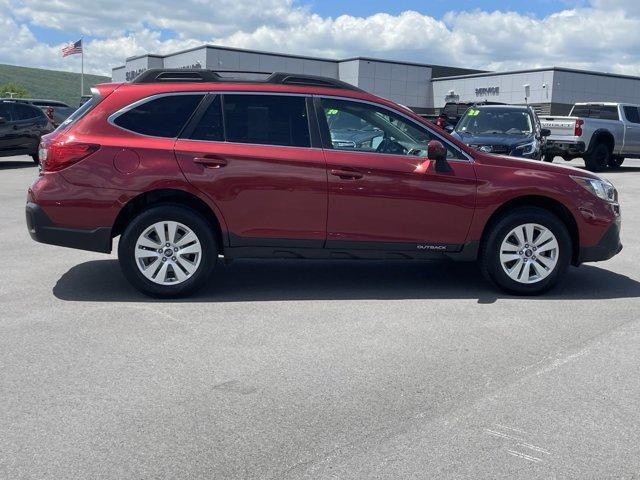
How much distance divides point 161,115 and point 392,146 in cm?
198

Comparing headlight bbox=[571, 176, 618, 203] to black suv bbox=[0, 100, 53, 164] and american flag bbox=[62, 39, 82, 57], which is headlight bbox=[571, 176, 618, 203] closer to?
black suv bbox=[0, 100, 53, 164]

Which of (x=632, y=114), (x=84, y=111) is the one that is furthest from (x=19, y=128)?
(x=632, y=114)

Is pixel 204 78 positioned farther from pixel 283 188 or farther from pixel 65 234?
pixel 65 234

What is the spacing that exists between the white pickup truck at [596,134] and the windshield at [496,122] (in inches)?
205

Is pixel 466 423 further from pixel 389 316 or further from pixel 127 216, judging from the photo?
pixel 127 216

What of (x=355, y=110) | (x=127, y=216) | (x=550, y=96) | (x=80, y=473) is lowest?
(x=80, y=473)

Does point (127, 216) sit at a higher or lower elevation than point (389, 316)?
higher

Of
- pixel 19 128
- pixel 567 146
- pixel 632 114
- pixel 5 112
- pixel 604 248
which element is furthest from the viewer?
pixel 632 114

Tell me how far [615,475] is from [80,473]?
2408 mm

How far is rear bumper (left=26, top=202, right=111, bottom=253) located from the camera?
21.0 ft

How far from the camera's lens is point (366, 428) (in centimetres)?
399

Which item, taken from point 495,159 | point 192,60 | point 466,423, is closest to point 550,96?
point 192,60

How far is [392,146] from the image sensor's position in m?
6.78

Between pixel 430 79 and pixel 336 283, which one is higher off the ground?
pixel 430 79
